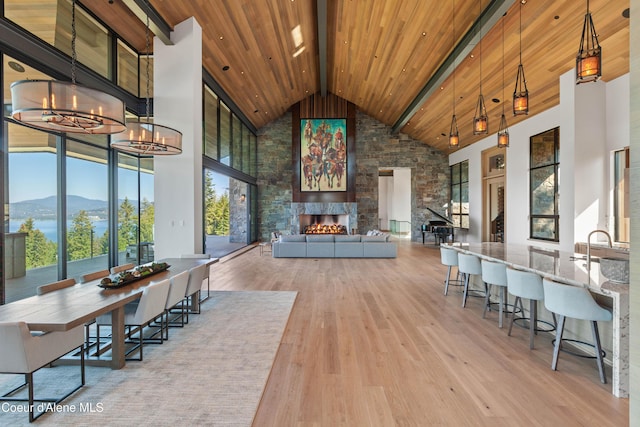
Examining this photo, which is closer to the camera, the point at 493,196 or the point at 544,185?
the point at 544,185

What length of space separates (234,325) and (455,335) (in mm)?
2654

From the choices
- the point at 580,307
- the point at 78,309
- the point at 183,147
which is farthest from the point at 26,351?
the point at 183,147

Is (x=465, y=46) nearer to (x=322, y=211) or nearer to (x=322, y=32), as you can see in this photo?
(x=322, y=32)

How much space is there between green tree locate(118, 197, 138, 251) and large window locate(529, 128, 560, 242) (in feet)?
29.7

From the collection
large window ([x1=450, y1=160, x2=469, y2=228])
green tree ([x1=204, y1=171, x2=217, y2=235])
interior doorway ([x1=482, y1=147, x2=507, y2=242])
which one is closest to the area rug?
green tree ([x1=204, y1=171, x2=217, y2=235])

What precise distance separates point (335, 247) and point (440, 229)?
15.0 ft

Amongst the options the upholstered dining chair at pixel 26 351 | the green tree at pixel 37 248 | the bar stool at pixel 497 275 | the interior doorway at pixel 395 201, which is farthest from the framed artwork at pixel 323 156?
the upholstered dining chair at pixel 26 351

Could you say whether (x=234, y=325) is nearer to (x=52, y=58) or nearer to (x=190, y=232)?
(x=190, y=232)

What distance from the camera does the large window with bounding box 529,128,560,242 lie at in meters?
7.30

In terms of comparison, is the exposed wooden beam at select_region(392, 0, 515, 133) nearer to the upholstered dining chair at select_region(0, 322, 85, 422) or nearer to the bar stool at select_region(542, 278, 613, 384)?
the bar stool at select_region(542, 278, 613, 384)

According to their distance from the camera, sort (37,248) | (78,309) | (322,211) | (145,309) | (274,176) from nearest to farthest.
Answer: (78,309), (145,309), (37,248), (322,211), (274,176)

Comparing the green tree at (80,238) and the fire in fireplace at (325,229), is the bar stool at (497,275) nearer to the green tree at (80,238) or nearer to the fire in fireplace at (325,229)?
the green tree at (80,238)

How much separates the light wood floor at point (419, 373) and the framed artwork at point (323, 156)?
345 inches

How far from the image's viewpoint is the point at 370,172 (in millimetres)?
14016
